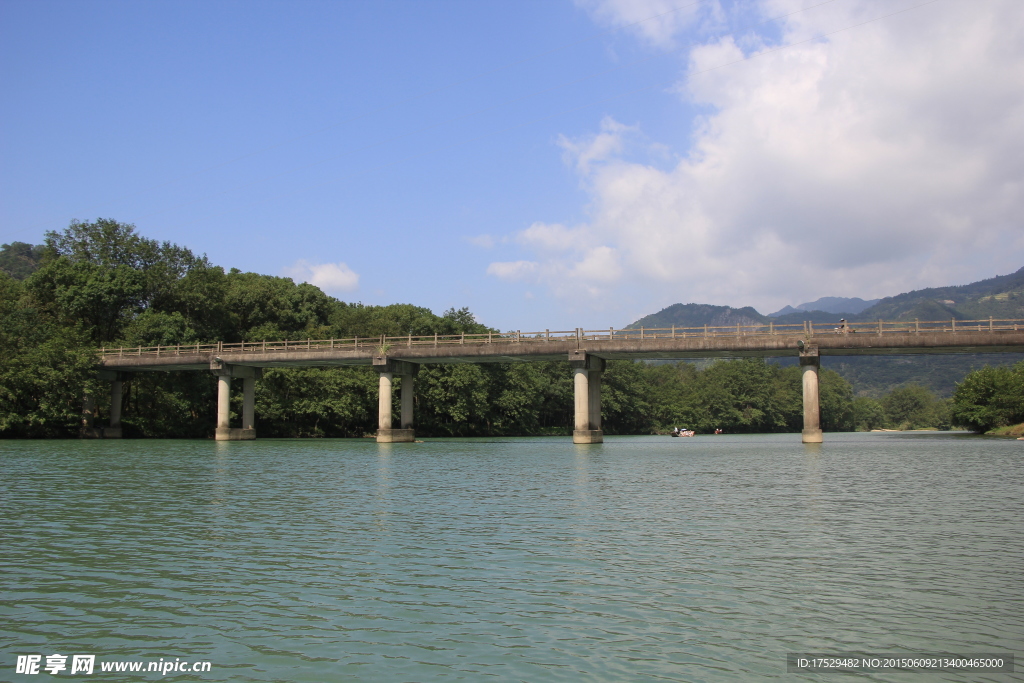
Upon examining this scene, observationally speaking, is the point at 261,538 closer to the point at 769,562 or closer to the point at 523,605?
the point at 523,605

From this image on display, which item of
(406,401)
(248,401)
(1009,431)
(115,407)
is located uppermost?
(248,401)

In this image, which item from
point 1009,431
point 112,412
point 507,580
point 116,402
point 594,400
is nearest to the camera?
point 507,580

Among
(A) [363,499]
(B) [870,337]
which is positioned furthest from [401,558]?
(B) [870,337]

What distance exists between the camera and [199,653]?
10977mm

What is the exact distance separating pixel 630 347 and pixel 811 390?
1670 centimetres

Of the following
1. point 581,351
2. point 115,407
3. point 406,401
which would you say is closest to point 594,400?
point 581,351

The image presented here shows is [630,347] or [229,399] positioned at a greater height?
[630,347]

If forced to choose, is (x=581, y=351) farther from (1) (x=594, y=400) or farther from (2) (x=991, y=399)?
(2) (x=991, y=399)

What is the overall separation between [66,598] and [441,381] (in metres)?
86.3

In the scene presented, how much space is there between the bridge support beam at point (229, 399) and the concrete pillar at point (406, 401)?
817 inches

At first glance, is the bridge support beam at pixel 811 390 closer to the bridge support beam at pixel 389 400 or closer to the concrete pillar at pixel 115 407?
the bridge support beam at pixel 389 400

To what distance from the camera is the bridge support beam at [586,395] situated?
72.6 meters

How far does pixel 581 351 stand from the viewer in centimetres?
7206

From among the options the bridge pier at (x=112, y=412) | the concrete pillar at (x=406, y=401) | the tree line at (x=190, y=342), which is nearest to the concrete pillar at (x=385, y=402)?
the concrete pillar at (x=406, y=401)
